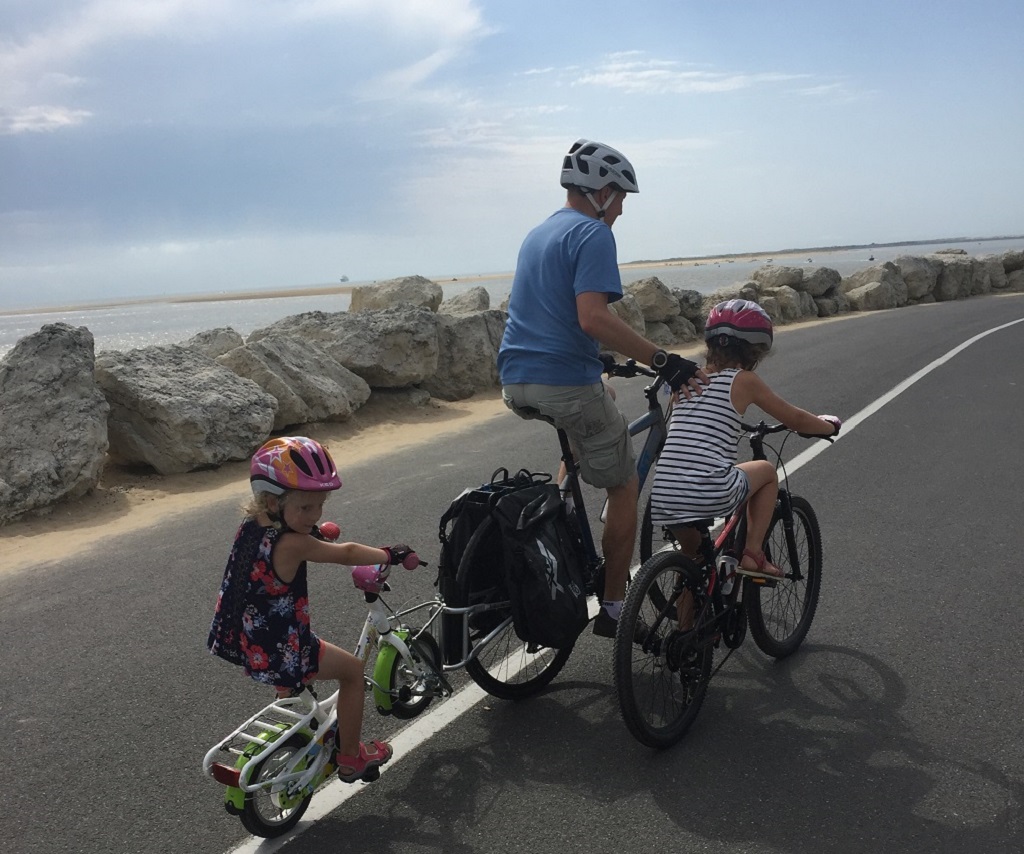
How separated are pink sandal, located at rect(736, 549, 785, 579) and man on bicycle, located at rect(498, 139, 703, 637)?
499 mm

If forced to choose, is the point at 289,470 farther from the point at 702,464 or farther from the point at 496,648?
the point at 702,464

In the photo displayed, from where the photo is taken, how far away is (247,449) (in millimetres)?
9195

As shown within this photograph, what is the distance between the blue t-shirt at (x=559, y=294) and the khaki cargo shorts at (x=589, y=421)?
1.9 inches

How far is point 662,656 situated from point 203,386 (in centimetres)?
692

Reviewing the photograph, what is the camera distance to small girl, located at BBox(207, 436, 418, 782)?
10.2 feet

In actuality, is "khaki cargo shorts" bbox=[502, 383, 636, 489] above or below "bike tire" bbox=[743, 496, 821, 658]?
above

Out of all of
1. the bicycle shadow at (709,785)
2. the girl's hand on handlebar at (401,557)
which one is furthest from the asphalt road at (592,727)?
the girl's hand on handlebar at (401,557)

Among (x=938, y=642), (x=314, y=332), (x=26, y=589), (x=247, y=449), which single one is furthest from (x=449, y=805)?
(x=314, y=332)

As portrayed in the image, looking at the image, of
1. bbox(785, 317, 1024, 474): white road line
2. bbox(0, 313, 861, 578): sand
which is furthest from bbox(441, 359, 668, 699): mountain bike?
bbox(785, 317, 1024, 474): white road line

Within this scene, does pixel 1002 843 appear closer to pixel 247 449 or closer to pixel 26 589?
pixel 26 589

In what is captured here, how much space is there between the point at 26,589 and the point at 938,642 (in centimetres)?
546

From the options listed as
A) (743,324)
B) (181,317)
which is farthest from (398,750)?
(181,317)

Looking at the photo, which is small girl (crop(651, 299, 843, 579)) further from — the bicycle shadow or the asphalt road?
the asphalt road

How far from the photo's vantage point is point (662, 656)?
372 centimetres
